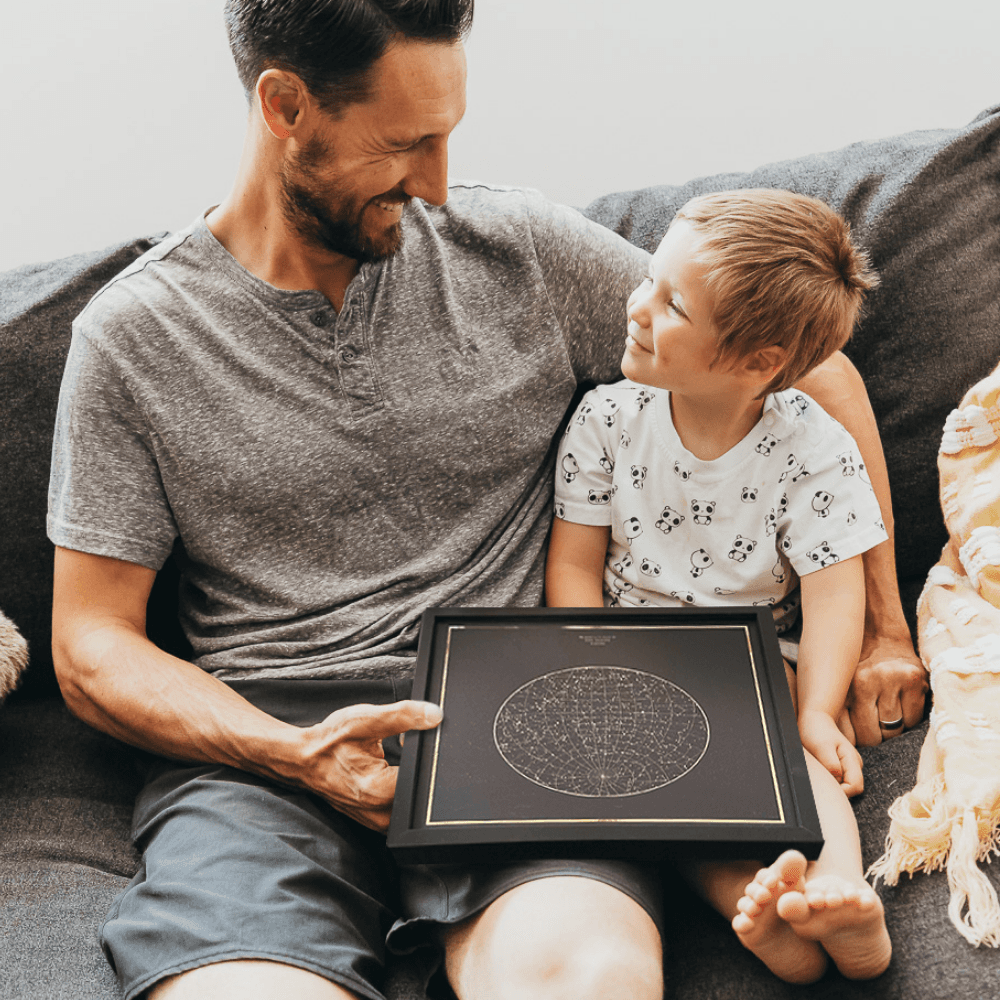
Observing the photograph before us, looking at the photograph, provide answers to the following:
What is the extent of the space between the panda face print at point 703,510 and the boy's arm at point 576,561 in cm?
12

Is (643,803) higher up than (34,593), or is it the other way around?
(643,803)

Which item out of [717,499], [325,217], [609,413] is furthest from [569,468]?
[325,217]

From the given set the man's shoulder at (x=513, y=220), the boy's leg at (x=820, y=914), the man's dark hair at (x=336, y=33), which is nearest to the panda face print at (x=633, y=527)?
the man's shoulder at (x=513, y=220)

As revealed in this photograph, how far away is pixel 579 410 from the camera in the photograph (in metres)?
1.24

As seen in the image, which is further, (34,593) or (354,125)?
(34,593)

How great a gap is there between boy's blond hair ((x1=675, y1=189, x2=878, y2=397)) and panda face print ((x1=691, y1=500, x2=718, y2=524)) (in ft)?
0.58

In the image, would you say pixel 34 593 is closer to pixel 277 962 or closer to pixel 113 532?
pixel 113 532

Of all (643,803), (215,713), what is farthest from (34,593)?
(643,803)

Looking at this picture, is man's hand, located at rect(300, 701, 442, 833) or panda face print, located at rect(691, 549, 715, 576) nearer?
man's hand, located at rect(300, 701, 442, 833)

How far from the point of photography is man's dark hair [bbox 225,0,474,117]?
975mm

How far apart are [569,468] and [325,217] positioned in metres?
0.42

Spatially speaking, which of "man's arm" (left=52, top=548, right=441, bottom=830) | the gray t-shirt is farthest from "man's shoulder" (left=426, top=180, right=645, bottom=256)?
"man's arm" (left=52, top=548, right=441, bottom=830)

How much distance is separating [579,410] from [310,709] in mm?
498

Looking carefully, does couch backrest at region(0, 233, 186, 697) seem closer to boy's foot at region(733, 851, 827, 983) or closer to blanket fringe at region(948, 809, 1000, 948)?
boy's foot at region(733, 851, 827, 983)
